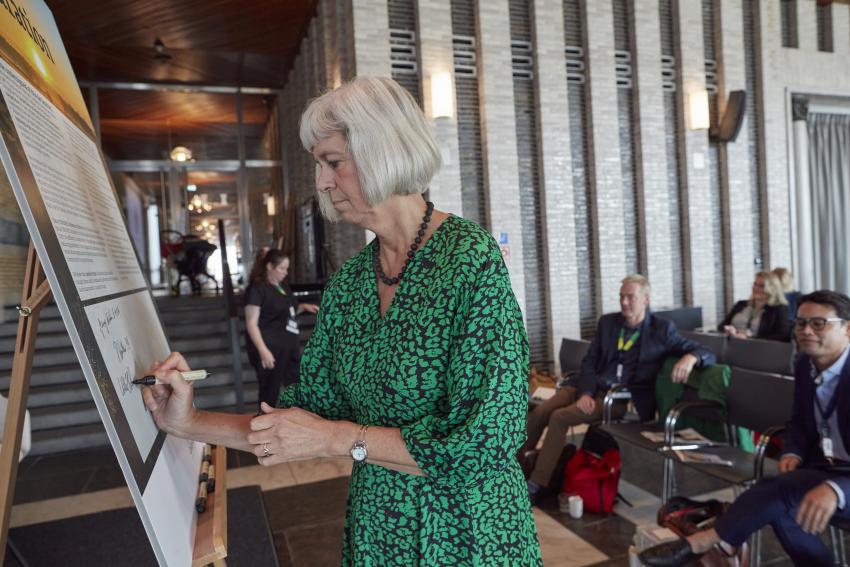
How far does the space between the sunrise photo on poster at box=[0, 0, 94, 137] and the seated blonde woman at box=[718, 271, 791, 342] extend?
17.6 ft

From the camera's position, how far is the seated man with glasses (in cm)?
245

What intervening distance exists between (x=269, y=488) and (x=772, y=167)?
8.13 metres

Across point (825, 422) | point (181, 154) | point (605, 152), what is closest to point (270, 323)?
point (825, 422)

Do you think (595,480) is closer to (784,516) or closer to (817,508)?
(784,516)

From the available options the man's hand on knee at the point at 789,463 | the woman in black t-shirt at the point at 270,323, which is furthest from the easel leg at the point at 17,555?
the man's hand on knee at the point at 789,463

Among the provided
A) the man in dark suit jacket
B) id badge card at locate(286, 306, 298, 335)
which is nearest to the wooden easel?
Answer: the man in dark suit jacket

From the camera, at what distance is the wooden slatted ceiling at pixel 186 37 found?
8437 millimetres

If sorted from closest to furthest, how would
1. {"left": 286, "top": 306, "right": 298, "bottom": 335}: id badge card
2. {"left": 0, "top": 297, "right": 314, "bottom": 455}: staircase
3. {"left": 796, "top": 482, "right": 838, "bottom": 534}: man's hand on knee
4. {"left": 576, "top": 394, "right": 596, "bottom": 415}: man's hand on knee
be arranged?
{"left": 796, "top": 482, "right": 838, "bottom": 534}: man's hand on knee < {"left": 576, "top": 394, "right": 596, "bottom": 415}: man's hand on knee < {"left": 286, "top": 306, "right": 298, "bottom": 335}: id badge card < {"left": 0, "top": 297, "right": 314, "bottom": 455}: staircase

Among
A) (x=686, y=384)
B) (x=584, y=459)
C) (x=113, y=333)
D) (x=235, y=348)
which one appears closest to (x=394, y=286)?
(x=113, y=333)

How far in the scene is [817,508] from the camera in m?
2.26

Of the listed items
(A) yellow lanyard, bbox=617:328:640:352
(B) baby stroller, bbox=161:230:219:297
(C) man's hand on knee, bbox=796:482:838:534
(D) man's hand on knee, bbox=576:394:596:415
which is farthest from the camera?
(B) baby stroller, bbox=161:230:219:297

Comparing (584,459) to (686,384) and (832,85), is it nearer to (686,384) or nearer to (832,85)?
(686,384)

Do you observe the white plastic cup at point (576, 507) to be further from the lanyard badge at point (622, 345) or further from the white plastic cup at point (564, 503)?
the lanyard badge at point (622, 345)

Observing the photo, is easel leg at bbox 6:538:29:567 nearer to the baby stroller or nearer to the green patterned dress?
the green patterned dress
